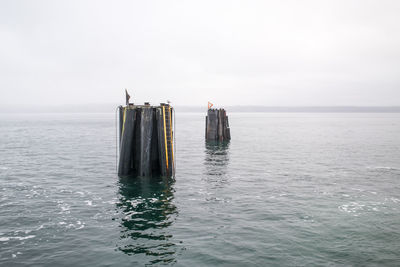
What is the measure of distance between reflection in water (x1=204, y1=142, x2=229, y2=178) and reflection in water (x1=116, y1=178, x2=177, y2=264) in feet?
18.7

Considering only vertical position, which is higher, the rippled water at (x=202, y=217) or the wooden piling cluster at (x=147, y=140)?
the wooden piling cluster at (x=147, y=140)

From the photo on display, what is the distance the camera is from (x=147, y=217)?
1489cm

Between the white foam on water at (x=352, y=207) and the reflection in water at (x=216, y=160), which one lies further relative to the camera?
the reflection in water at (x=216, y=160)

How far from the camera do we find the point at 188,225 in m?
13.8

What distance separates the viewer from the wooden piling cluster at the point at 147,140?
20.6m

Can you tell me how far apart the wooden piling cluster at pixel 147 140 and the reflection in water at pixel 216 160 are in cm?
505

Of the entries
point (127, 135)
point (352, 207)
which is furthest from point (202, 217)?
point (127, 135)

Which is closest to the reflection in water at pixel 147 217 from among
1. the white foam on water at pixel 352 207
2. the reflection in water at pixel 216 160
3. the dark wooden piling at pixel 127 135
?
the dark wooden piling at pixel 127 135

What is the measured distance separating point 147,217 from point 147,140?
6.69 metres

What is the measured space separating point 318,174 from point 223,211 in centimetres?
1237

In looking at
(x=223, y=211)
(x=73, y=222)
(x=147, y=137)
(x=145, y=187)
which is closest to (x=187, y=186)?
(x=145, y=187)

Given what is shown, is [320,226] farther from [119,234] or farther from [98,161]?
[98,161]

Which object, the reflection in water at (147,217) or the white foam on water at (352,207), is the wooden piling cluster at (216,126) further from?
the white foam on water at (352,207)

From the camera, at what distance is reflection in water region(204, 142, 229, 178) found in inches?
1038
